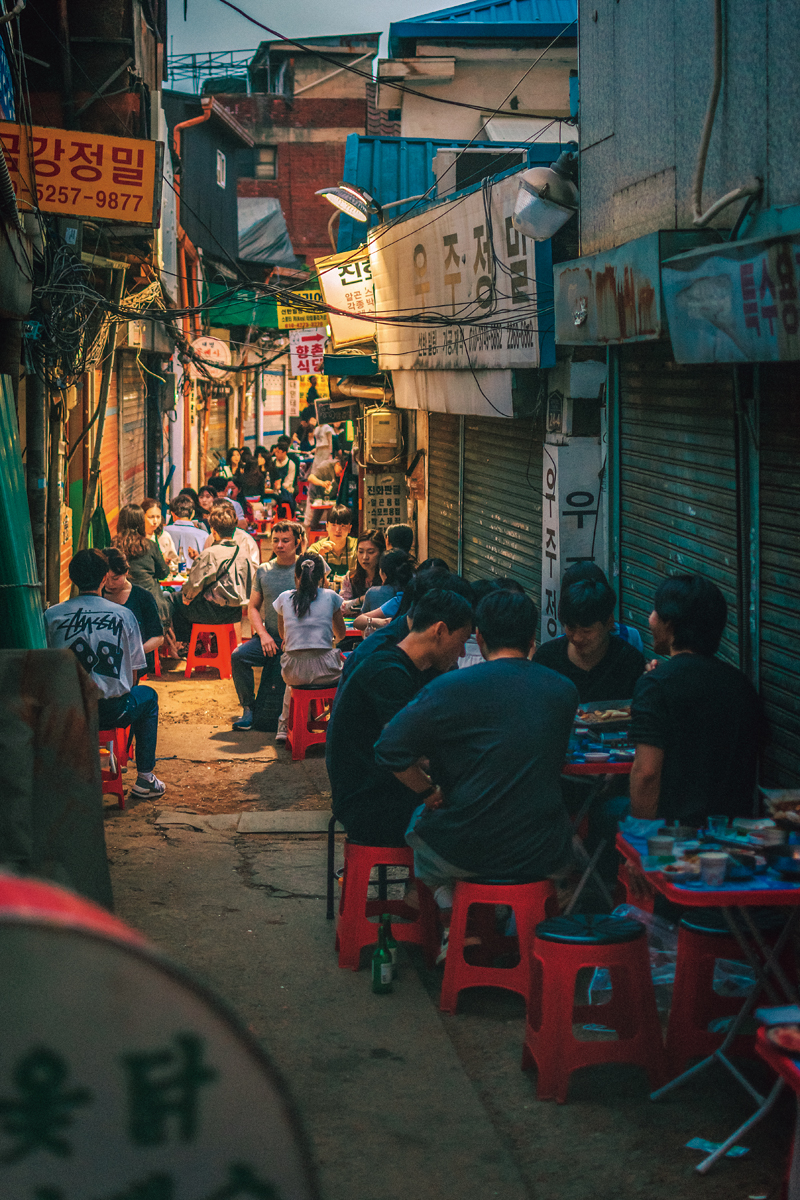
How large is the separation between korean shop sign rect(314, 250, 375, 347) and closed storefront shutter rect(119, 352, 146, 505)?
325 cm

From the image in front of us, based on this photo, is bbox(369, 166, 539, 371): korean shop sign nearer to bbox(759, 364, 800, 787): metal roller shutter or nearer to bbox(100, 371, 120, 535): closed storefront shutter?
bbox(759, 364, 800, 787): metal roller shutter

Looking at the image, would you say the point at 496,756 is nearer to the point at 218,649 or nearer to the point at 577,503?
the point at 577,503

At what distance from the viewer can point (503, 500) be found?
10883 millimetres

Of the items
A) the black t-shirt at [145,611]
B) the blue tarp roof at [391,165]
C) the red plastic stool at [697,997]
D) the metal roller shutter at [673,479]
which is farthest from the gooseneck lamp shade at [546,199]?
the blue tarp roof at [391,165]

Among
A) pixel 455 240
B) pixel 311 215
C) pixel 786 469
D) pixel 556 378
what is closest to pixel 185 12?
pixel 455 240

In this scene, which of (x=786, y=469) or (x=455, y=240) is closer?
(x=786, y=469)

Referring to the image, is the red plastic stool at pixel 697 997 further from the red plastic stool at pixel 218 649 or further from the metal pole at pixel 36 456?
the red plastic stool at pixel 218 649

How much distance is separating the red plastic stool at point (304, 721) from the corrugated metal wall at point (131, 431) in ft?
24.5

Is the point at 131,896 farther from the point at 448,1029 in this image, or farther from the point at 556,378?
the point at 556,378

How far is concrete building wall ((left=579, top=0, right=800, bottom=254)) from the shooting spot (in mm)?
4938

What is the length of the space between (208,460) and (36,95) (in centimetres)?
2231

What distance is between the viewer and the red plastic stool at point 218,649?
1215 centimetres

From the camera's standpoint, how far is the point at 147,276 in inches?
551

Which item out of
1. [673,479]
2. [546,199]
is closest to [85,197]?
[546,199]
